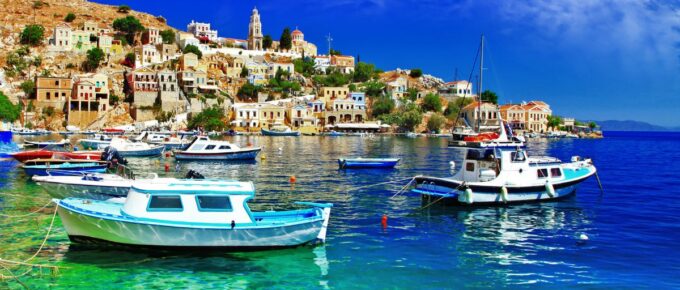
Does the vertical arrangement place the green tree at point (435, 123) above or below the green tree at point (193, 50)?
below

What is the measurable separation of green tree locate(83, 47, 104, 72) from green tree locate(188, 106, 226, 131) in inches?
1111

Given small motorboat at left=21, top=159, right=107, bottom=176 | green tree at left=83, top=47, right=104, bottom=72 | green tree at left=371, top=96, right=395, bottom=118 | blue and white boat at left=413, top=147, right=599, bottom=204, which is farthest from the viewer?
green tree at left=371, top=96, right=395, bottom=118

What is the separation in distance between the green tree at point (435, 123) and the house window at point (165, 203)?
112728 mm

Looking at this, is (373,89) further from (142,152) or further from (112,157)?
(112,157)

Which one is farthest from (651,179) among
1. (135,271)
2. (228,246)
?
(135,271)

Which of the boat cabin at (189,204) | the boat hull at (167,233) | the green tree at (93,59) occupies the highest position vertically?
the green tree at (93,59)

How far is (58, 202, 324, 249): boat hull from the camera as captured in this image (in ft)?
53.0

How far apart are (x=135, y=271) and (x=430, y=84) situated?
14674cm

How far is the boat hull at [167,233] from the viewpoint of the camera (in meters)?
16.1

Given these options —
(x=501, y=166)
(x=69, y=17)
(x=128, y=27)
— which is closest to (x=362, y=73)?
(x=128, y=27)

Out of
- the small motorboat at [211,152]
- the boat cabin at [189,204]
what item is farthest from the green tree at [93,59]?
the boat cabin at [189,204]

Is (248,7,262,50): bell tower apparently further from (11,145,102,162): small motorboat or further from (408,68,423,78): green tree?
(11,145,102,162): small motorboat

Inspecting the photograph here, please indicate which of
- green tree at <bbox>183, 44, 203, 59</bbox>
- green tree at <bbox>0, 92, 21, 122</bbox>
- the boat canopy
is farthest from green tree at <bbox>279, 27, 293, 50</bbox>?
the boat canopy

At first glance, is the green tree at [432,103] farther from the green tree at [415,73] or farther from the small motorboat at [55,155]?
the small motorboat at [55,155]
